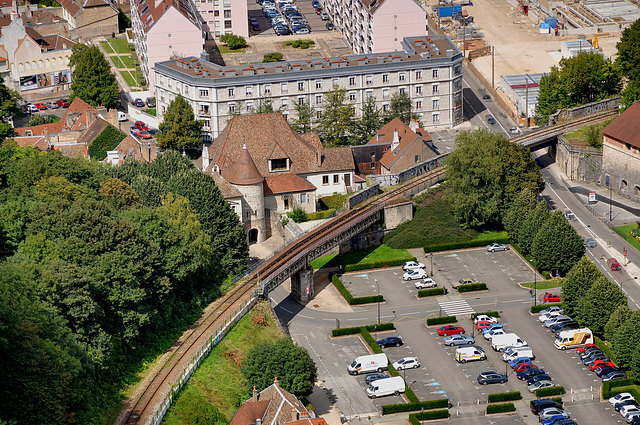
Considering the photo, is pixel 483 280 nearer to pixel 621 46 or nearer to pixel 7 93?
pixel 621 46

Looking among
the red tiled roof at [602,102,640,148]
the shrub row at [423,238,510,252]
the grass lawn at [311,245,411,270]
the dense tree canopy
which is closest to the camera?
the grass lawn at [311,245,411,270]

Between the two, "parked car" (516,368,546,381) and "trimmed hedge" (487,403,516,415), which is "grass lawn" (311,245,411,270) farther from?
"trimmed hedge" (487,403,516,415)

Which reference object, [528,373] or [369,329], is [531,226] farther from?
[528,373]

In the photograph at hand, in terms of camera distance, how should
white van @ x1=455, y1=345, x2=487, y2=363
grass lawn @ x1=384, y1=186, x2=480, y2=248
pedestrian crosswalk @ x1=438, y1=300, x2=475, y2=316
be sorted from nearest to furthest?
1. white van @ x1=455, y1=345, x2=487, y2=363
2. pedestrian crosswalk @ x1=438, y1=300, x2=475, y2=316
3. grass lawn @ x1=384, y1=186, x2=480, y2=248

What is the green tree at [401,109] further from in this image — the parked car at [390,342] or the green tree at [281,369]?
the green tree at [281,369]

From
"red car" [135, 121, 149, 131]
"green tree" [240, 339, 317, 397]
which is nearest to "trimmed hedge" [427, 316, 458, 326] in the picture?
"green tree" [240, 339, 317, 397]

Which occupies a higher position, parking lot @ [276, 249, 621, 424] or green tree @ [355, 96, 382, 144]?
green tree @ [355, 96, 382, 144]

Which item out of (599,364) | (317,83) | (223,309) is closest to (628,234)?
(599,364)
